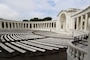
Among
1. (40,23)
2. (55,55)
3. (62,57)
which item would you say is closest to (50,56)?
(55,55)

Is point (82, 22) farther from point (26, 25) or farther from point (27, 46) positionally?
point (26, 25)

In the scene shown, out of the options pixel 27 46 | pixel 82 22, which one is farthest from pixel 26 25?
pixel 27 46

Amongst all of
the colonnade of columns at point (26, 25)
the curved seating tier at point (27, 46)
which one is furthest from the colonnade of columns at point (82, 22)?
the colonnade of columns at point (26, 25)

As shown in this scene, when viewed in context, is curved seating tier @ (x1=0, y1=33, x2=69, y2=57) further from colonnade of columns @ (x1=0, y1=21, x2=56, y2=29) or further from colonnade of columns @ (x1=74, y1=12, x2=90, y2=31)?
colonnade of columns @ (x1=0, y1=21, x2=56, y2=29)

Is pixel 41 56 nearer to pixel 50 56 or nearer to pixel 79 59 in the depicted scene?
pixel 50 56

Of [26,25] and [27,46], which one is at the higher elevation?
[26,25]

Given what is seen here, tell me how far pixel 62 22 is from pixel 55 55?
110 ft

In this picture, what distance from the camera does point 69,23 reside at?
104 ft

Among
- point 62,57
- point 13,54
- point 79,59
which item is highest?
point 79,59

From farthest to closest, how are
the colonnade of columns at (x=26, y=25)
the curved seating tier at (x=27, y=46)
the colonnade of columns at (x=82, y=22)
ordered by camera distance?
1. the colonnade of columns at (x=26, y=25)
2. the colonnade of columns at (x=82, y=22)
3. the curved seating tier at (x=27, y=46)

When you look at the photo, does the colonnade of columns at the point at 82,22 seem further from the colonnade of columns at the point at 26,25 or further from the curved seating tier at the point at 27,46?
the colonnade of columns at the point at 26,25

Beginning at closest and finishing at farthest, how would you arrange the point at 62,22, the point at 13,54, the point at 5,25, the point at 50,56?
the point at 13,54 → the point at 50,56 → the point at 62,22 → the point at 5,25

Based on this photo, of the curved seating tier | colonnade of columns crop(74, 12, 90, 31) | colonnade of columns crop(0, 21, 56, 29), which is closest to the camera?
the curved seating tier

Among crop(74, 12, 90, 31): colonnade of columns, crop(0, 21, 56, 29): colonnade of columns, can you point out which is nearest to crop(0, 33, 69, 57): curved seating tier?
crop(74, 12, 90, 31): colonnade of columns
